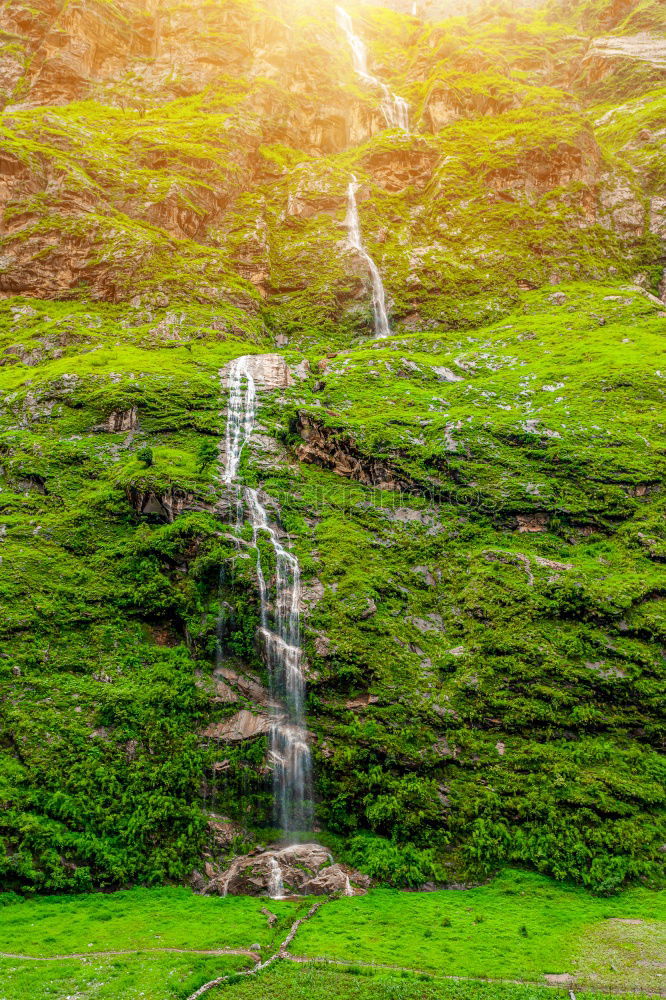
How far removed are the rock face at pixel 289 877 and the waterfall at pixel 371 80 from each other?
284 ft

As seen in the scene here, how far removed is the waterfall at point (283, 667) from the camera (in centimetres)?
2081

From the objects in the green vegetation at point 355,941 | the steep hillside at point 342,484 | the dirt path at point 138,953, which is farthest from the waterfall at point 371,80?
the dirt path at point 138,953

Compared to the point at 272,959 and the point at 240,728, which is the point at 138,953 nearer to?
the point at 272,959

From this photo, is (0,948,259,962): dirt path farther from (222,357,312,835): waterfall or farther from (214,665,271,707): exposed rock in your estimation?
(214,665,271,707): exposed rock

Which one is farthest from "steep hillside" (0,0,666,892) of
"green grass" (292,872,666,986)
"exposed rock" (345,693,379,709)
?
"green grass" (292,872,666,986)

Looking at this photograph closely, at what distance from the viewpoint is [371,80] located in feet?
290

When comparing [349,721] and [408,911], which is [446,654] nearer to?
[349,721]

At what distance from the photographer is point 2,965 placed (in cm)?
1287

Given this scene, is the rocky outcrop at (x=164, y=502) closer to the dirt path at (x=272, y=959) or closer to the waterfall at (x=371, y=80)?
the dirt path at (x=272, y=959)

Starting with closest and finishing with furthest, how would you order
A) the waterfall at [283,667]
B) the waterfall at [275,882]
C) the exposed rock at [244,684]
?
the waterfall at [275,882]
the waterfall at [283,667]
the exposed rock at [244,684]

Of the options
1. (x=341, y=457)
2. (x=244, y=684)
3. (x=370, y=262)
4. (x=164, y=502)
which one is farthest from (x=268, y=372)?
(x=370, y=262)

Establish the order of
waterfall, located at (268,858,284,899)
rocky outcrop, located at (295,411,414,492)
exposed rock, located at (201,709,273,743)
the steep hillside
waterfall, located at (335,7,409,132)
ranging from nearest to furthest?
1. waterfall, located at (268,858,284,899)
2. the steep hillside
3. exposed rock, located at (201,709,273,743)
4. rocky outcrop, located at (295,411,414,492)
5. waterfall, located at (335,7,409,132)

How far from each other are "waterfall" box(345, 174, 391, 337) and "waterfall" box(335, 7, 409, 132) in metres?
21.7

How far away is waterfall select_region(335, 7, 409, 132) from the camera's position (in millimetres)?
80688
